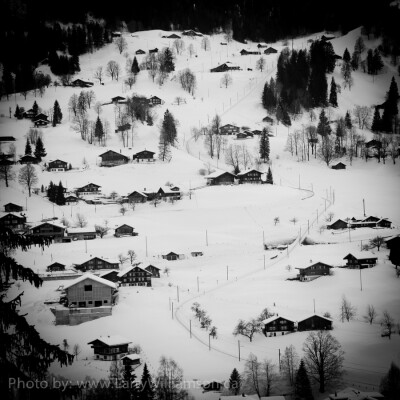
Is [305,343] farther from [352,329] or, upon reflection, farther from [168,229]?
[168,229]

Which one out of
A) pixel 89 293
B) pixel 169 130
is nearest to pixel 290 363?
pixel 89 293

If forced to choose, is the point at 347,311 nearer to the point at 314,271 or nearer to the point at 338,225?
the point at 314,271

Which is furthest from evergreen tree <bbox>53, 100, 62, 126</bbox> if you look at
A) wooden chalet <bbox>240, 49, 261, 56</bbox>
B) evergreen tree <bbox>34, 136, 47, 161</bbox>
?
wooden chalet <bbox>240, 49, 261, 56</bbox>

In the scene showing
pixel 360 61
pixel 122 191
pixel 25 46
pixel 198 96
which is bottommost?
pixel 122 191

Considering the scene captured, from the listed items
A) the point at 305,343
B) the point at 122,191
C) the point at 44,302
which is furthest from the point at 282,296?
the point at 122,191

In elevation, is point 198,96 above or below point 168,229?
above

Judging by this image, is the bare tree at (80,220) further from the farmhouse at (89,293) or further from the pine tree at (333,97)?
the pine tree at (333,97)
